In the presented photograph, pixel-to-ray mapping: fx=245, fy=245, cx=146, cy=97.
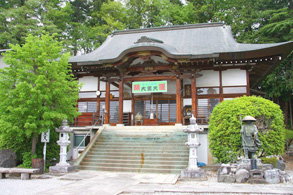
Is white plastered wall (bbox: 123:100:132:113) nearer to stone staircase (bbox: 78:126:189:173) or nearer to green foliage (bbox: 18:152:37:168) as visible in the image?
stone staircase (bbox: 78:126:189:173)

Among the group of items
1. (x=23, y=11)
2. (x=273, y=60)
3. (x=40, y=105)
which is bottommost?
(x=40, y=105)

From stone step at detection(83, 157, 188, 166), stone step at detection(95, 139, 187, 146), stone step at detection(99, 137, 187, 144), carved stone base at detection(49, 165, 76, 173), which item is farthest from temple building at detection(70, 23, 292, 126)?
carved stone base at detection(49, 165, 76, 173)

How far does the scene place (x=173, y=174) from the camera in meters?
8.95

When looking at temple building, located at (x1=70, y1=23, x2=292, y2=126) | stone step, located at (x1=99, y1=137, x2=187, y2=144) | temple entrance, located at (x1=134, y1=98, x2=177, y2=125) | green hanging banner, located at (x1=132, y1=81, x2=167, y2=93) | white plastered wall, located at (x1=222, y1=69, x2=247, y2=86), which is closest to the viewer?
stone step, located at (x1=99, y1=137, x2=187, y2=144)

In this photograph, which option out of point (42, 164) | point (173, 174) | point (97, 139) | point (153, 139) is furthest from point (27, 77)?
point (173, 174)

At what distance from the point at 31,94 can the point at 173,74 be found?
7.73m

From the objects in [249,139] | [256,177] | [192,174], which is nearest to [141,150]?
[192,174]

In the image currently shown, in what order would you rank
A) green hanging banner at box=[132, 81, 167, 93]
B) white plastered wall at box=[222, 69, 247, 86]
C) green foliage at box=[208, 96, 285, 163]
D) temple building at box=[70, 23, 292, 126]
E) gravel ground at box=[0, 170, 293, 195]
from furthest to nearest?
white plastered wall at box=[222, 69, 247, 86] → green hanging banner at box=[132, 81, 167, 93] → temple building at box=[70, 23, 292, 126] → green foliage at box=[208, 96, 285, 163] → gravel ground at box=[0, 170, 293, 195]

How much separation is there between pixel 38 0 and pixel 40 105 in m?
20.2

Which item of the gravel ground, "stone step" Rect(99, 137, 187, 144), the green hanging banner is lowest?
the gravel ground

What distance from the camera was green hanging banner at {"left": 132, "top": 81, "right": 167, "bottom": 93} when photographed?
13352mm

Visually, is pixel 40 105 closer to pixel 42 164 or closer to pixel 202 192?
pixel 42 164

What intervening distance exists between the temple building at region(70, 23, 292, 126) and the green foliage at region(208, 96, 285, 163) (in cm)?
373

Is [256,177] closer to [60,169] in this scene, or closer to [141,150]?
[141,150]
